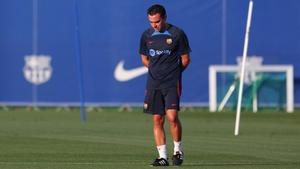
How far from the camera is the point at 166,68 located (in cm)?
1392

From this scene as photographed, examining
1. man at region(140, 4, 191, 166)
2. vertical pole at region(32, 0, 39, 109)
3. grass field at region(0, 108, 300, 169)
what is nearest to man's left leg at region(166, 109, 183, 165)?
man at region(140, 4, 191, 166)

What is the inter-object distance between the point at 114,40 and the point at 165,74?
16.6m

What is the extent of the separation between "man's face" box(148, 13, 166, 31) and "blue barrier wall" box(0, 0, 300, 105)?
623 inches

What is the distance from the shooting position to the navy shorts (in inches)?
545

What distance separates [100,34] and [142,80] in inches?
71.2

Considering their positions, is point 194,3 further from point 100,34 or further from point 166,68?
point 166,68

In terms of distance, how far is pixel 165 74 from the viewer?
1393 centimetres

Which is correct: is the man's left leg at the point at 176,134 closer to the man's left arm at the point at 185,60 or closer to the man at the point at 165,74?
the man at the point at 165,74

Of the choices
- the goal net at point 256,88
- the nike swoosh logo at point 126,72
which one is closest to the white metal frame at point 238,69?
the goal net at point 256,88

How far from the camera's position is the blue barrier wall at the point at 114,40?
29734 mm

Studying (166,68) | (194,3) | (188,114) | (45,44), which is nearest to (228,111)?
(188,114)

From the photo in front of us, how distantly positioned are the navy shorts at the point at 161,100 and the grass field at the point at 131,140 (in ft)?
2.40

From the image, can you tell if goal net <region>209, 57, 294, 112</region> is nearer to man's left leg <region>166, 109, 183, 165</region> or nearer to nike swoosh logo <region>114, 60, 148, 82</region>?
nike swoosh logo <region>114, 60, 148, 82</region>

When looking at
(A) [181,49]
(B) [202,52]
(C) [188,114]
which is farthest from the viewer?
(B) [202,52]
